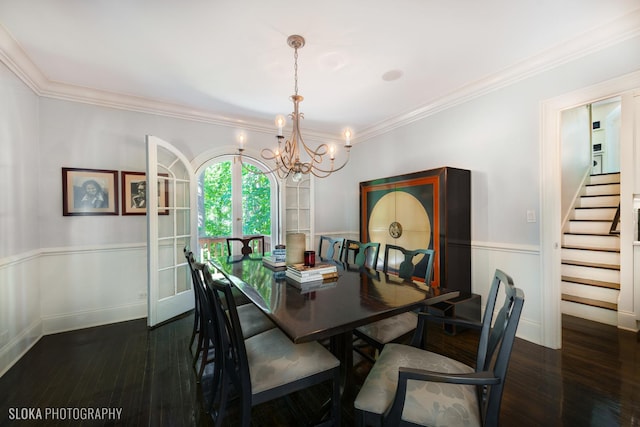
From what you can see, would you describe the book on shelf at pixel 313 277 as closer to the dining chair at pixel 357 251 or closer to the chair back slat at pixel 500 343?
the dining chair at pixel 357 251

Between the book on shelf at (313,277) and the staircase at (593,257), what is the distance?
3127mm

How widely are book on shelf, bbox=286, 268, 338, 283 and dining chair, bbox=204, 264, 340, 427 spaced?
17.0 inches

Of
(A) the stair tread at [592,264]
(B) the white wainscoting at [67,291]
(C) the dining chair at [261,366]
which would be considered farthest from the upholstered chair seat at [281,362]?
(A) the stair tread at [592,264]

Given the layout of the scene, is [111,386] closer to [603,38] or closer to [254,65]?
[254,65]

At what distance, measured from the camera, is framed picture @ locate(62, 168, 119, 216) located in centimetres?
279

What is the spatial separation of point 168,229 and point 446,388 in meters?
3.09

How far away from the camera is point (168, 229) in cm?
308

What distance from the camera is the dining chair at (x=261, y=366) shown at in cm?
119

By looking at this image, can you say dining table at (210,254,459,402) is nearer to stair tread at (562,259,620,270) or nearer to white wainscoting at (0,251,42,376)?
white wainscoting at (0,251,42,376)

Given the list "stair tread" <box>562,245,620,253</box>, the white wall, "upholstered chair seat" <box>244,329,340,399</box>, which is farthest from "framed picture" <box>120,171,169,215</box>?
"stair tread" <box>562,245,620,253</box>

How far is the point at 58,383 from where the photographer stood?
1897 millimetres

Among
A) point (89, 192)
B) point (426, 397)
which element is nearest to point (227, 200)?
point (89, 192)

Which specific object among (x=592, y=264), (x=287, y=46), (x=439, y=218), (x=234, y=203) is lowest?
(x=592, y=264)

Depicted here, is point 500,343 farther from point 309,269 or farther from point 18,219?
point 18,219
